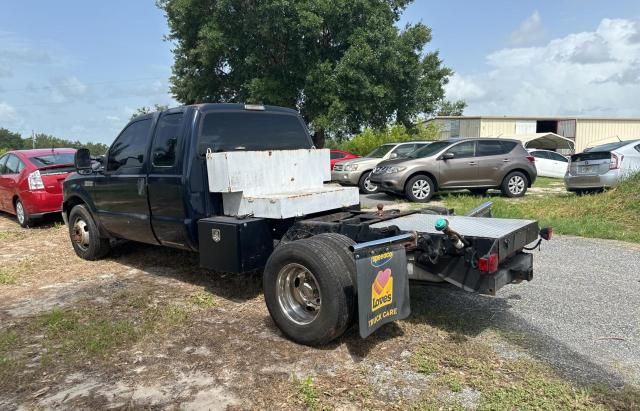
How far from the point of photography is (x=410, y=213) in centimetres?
520

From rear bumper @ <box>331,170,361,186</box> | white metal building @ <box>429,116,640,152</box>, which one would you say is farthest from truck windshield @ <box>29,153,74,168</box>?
white metal building @ <box>429,116,640,152</box>

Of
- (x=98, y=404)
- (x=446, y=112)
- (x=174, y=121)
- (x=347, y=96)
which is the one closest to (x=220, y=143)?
(x=174, y=121)

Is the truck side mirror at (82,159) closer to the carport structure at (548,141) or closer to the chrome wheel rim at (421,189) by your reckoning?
the chrome wheel rim at (421,189)

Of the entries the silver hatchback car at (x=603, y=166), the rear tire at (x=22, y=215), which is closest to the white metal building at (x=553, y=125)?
the silver hatchback car at (x=603, y=166)

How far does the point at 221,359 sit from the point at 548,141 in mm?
42076

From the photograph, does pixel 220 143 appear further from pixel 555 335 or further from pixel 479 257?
pixel 555 335

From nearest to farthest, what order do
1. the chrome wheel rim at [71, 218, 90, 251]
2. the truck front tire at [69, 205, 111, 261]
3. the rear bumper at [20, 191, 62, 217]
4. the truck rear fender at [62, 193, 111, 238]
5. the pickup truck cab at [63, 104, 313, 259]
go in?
the pickup truck cab at [63, 104, 313, 259] → the truck rear fender at [62, 193, 111, 238] → the truck front tire at [69, 205, 111, 261] → the chrome wheel rim at [71, 218, 90, 251] → the rear bumper at [20, 191, 62, 217]

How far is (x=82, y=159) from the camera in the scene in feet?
20.5

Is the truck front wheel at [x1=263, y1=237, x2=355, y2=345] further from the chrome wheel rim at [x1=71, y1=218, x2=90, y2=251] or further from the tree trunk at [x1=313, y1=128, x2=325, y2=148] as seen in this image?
the tree trunk at [x1=313, y1=128, x2=325, y2=148]

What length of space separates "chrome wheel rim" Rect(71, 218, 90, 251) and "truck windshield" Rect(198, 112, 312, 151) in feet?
9.15

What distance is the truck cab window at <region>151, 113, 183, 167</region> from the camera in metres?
5.00

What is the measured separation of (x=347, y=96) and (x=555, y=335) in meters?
16.9

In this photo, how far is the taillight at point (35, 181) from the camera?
30.1ft

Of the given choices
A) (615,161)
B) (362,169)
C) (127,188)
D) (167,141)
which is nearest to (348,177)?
(362,169)
